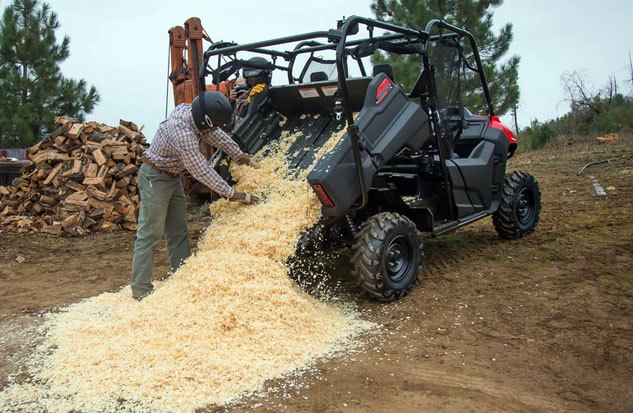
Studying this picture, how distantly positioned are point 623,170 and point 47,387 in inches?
386

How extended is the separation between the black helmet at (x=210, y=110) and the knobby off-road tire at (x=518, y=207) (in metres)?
3.17

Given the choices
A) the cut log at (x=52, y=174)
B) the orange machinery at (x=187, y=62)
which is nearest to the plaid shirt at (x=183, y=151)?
the orange machinery at (x=187, y=62)

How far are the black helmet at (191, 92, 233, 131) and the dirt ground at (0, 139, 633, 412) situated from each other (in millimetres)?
1852

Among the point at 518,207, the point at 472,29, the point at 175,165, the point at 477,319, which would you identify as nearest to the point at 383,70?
the point at 175,165

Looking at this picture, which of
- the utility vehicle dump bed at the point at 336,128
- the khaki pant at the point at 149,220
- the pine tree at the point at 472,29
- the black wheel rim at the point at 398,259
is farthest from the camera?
the pine tree at the point at 472,29

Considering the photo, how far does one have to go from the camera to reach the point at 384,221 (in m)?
4.67

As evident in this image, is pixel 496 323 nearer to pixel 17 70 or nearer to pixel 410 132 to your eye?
pixel 410 132

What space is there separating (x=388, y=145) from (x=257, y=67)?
1891mm

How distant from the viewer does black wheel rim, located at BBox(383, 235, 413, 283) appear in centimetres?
476

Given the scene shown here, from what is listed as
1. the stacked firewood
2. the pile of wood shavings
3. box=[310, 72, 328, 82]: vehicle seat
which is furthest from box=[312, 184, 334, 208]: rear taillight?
the stacked firewood

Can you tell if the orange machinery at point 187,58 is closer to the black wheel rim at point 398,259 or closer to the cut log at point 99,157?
the cut log at point 99,157

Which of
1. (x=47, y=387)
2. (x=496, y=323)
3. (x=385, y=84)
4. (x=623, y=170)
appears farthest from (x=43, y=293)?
(x=623, y=170)

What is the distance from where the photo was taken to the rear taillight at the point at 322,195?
4355 mm

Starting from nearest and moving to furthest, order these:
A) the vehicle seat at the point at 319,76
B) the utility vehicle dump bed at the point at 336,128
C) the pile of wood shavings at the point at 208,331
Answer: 1. the pile of wood shavings at the point at 208,331
2. the utility vehicle dump bed at the point at 336,128
3. the vehicle seat at the point at 319,76
